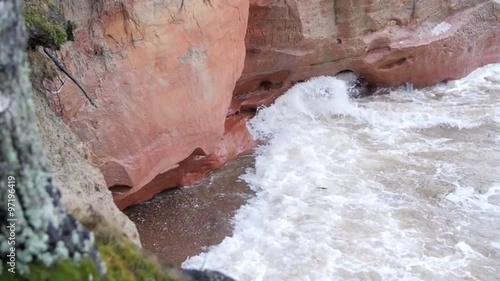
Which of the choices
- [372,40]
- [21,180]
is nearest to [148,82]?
[21,180]

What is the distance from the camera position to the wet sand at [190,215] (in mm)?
5742

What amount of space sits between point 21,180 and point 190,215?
4.77 metres

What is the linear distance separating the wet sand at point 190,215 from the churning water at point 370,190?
0.16 meters

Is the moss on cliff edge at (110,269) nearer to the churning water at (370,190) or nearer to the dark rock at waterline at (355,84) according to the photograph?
the churning water at (370,190)

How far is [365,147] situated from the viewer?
7738 mm

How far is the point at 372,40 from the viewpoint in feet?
29.5

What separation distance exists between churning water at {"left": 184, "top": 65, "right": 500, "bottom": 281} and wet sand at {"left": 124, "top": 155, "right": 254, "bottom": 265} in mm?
160

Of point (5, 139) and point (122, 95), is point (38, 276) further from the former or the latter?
point (122, 95)

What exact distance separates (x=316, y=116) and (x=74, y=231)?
7.22 meters

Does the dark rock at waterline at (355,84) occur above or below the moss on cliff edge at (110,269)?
below

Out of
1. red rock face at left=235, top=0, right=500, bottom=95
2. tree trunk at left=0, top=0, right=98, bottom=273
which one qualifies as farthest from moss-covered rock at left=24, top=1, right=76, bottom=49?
red rock face at left=235, top=0, right=500, bottom=95

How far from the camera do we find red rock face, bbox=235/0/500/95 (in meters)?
8.16

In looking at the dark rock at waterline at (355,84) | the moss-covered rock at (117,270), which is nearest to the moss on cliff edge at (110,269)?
the moss-covered rock at (117,270)

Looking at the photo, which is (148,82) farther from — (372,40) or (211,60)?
(372,40)
